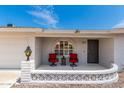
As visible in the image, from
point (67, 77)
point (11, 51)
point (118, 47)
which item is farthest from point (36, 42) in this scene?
point (118, 47)

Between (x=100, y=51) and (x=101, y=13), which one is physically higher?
(x=101, y=13)

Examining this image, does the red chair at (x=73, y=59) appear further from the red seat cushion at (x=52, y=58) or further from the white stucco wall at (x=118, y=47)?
Result: the white stucco wall at (x=118, y=47)

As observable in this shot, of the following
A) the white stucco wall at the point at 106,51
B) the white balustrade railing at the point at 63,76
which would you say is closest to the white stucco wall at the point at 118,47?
the white stucco wall at the point at 106,51

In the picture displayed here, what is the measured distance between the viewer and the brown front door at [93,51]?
15.1 m

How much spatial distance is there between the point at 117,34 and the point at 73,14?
11.3 metres

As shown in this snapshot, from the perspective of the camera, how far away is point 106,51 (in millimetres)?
13328

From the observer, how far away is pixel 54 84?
307 inches

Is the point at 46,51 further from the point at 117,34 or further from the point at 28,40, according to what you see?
the point at 117,34

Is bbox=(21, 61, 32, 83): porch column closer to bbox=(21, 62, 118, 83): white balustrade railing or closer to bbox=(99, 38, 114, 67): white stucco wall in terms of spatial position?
bbox=(21, 62, 118, 83): white balustrade railing

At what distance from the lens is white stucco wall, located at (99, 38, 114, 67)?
483 inches

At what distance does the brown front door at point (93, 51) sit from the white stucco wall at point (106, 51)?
1.85 feet
